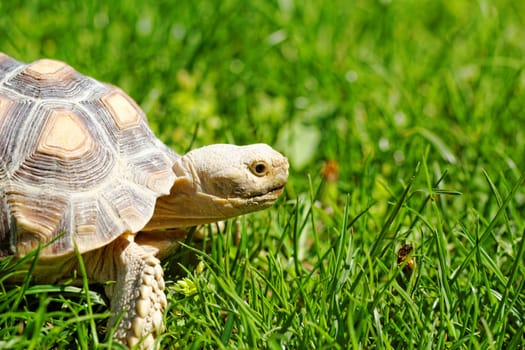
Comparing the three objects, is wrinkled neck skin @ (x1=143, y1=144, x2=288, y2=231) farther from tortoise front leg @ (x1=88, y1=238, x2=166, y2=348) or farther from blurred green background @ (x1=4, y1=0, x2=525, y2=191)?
blurred green background @ (x1=4, y1=0, x2=525, y2=191)

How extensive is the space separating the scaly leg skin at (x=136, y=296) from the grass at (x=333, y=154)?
0.25 feet

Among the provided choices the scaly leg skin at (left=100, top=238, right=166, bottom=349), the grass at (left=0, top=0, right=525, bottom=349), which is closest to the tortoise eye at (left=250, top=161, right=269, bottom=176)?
the grass at (left=0, top=0, right=525, bottom=349)

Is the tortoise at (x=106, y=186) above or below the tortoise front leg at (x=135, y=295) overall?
above

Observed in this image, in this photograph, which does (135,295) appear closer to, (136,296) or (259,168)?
(136,296)

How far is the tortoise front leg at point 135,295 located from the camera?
2613mm

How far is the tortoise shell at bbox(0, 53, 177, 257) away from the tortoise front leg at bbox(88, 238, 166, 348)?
12 cm

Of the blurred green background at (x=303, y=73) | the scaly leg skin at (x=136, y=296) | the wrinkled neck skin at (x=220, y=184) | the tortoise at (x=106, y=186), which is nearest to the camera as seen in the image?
the scaly leg skin at (x=136, y=296)

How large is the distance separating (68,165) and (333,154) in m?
1.94

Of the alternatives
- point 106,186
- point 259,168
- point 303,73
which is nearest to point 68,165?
point 106,186

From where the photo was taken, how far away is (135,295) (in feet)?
8.84

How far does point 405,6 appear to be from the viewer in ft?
20.3

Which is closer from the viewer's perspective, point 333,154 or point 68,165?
point 68,165

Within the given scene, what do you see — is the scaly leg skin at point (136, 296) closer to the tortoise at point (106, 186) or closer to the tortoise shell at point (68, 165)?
the tortoise at point (106, 186)

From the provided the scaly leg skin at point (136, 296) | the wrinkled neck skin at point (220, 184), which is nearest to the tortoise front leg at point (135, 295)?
the scaly leg skin at point (136, 296)
